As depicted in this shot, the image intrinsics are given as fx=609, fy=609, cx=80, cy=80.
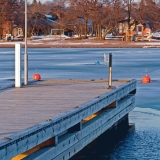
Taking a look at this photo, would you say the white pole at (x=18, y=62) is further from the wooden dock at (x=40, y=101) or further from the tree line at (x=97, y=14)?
the tree line at (x=97, y=14)

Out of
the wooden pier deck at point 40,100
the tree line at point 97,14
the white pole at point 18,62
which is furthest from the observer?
the tree line at point 97,14

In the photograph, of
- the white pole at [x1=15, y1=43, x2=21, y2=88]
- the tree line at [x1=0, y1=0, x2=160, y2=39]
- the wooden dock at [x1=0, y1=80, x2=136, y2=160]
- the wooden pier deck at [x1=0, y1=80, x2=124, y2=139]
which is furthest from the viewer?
the tree line at [x1=0, y1=0, x2=160, y2=39]

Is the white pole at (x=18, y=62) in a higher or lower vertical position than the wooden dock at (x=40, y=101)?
higher

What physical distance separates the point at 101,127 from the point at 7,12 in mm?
89647

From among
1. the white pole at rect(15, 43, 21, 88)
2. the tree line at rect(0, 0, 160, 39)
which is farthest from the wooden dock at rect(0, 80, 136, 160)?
the tree line at rect(0, 0, 160, 39)

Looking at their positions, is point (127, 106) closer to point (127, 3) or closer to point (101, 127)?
point (101, 127)

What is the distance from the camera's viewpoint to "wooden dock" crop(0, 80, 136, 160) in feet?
33.0

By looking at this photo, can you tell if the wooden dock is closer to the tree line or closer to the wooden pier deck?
the wooden pier deck

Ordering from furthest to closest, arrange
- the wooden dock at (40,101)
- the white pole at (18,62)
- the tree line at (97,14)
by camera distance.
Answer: the tree line at (97,14)
the white pole at (18,62)
the wooden dock at (40,101)

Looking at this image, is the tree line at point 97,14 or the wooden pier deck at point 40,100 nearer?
the wooden pier deck at point 40,100

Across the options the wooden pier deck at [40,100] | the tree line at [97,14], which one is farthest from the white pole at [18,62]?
the tree line at [97,14]

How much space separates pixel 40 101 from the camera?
525 inches

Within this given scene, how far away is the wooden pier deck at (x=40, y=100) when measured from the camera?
1056 cm

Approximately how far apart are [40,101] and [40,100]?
0.19 metres
